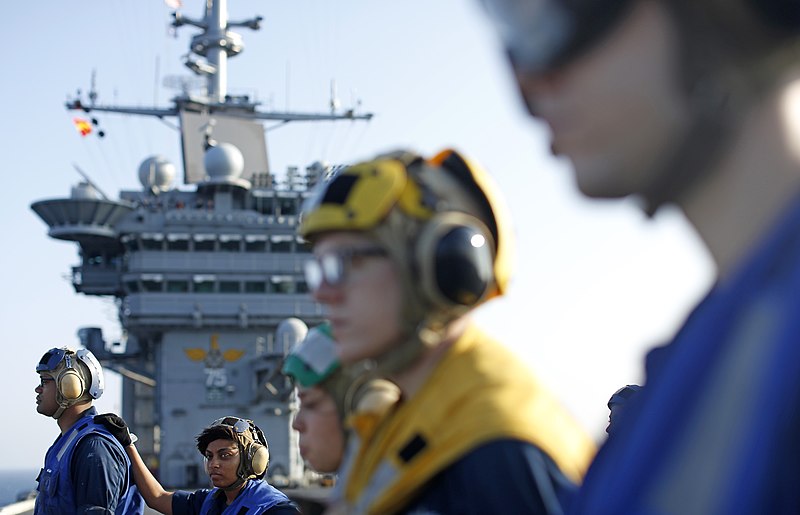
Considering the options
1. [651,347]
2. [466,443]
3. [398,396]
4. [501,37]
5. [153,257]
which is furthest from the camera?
[153,257]

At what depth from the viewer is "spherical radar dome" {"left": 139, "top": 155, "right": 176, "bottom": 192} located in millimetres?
33594

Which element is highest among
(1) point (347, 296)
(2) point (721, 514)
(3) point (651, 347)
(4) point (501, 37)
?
(4) point (501, 37)

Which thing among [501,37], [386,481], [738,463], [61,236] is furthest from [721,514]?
[61,236]

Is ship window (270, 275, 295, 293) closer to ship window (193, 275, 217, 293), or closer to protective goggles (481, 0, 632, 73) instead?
ship window (193, 275, 217, 293)

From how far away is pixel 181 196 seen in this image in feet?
107

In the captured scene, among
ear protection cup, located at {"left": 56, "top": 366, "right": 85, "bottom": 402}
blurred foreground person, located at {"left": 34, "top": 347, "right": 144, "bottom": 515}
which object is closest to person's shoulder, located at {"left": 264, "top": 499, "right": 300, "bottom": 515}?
blurred foreground person, located at {"left": 34, "top": 347, "right": 144, "bottom": 515}

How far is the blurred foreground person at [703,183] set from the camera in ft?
3.34

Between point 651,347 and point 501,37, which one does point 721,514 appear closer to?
point 651,347

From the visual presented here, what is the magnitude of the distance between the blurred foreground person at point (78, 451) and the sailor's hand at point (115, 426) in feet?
0.11

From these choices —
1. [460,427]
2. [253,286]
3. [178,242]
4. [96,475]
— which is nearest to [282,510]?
[96,475]

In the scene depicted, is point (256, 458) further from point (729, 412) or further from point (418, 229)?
point (729, 412)

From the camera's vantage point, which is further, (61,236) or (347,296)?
(61,236)

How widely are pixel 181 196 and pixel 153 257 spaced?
2818 millimetres

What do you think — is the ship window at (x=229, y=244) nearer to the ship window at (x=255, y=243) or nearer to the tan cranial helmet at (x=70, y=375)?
the ship window at (x=255, y=243)
